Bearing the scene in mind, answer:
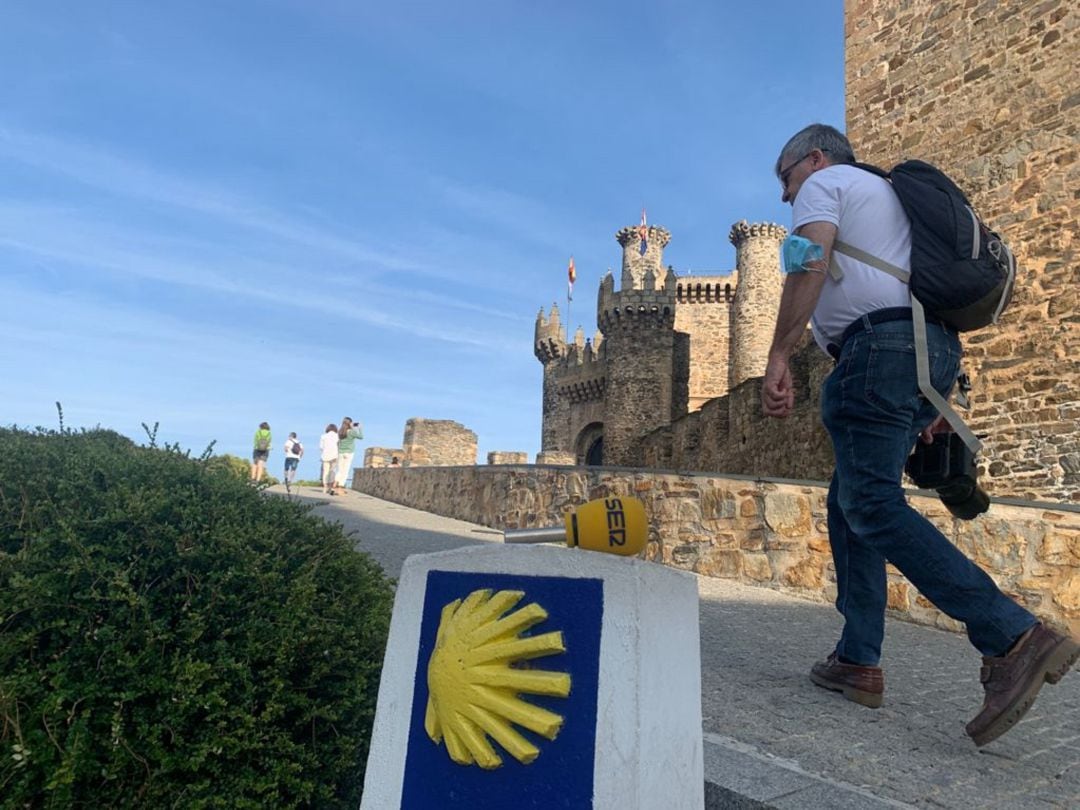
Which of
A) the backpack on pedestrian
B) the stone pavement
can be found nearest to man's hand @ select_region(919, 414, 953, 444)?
the backpack on pedestrian

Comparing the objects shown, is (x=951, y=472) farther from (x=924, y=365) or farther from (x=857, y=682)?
(x=857, y=682)

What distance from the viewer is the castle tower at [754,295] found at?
35.5 m

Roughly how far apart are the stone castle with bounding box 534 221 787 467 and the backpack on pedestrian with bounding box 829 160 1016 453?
2834cm

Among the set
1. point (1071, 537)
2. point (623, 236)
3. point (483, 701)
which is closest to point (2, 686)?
point (483, 701)

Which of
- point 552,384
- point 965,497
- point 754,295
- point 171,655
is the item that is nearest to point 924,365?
point 965,497

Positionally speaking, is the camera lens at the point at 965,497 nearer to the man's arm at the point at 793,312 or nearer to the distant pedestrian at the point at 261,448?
the man's arm at the point at 793,312

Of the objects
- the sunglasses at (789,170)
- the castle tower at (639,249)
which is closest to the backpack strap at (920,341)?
the sunglasses at (789,170)

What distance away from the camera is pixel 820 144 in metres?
2.94

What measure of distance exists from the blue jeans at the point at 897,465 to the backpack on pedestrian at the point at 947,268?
60 mm

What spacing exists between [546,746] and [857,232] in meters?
1.99

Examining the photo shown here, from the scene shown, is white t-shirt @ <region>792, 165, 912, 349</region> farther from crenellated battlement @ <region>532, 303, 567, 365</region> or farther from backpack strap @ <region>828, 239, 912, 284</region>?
crenellated battlement @ <region>532, 303, 567, 365</region>

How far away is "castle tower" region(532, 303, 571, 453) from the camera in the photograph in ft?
132

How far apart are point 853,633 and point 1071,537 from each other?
3.01 meters

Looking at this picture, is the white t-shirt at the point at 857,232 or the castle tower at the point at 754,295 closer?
the white t-shirt at the point at 857,232
